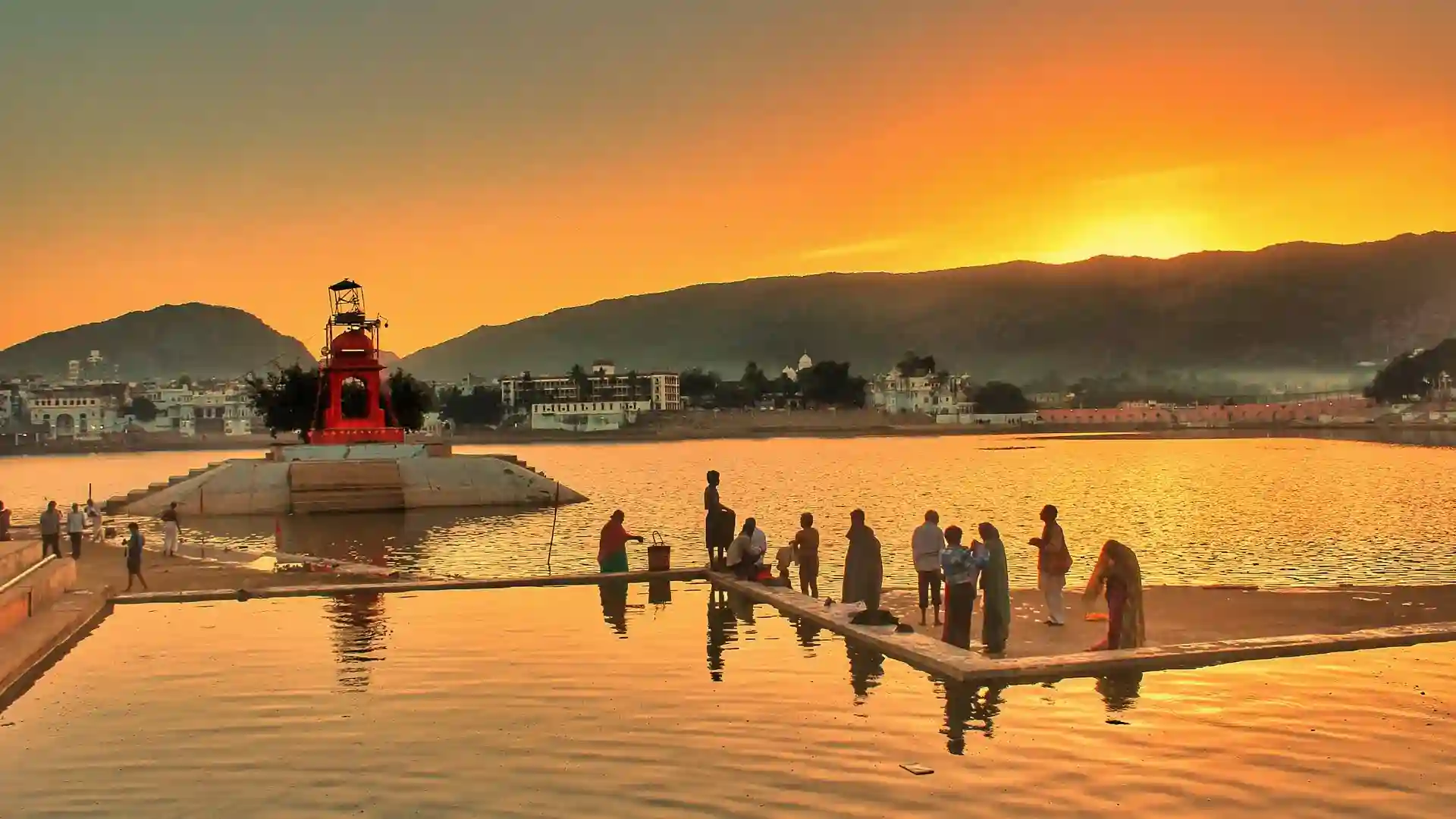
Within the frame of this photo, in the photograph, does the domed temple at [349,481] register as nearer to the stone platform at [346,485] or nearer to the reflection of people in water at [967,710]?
the stone platform at [346,485]

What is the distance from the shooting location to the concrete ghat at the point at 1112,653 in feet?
49.2

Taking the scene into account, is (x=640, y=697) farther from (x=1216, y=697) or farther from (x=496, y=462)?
(x=496, y=462)

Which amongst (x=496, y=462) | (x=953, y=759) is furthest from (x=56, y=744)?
(x=496, y=462)

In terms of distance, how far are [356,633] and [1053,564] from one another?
9992 millimetres

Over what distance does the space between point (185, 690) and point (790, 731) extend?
7417 mm

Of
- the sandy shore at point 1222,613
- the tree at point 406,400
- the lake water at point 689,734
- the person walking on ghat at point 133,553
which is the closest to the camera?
the lake water at point 689,734

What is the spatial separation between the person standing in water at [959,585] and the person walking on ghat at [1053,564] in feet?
5.02

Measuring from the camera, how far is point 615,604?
22.3 m

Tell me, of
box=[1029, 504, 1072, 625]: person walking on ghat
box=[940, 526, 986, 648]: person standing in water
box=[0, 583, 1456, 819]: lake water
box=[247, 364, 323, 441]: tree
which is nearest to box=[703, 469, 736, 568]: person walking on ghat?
box=[0, 583, 1456, 819]: lake water

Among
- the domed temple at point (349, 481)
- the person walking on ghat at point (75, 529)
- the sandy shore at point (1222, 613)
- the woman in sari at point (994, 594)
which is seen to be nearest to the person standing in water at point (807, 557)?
the sandy shore at point (1222, 613)

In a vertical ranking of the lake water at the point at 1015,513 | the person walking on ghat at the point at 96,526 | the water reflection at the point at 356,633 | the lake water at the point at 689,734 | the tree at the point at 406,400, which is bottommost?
the lake water at the point at 1015,513

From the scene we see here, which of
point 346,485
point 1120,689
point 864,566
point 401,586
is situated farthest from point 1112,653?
point 346,485

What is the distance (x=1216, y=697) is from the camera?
45.9ft

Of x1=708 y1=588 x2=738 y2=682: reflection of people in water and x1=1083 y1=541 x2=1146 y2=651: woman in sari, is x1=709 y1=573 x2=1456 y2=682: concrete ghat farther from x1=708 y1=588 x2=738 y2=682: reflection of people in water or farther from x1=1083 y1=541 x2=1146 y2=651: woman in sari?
x1=708 y1=588 x2=738 y2=682: reflection of people in water
